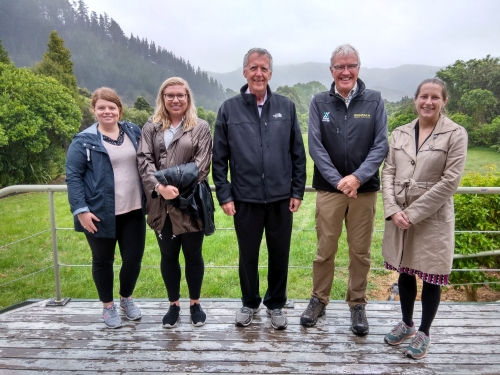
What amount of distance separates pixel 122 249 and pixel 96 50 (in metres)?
44.6

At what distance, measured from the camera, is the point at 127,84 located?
1403 inches

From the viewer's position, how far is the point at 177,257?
2221mm

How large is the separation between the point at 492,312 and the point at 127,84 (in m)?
37.8

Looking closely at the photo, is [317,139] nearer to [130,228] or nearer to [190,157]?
[190,157]

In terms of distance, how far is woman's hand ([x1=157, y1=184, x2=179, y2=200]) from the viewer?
1.96 meters

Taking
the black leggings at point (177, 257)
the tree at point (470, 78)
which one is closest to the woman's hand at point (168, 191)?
the black leggings at point (177, 257)

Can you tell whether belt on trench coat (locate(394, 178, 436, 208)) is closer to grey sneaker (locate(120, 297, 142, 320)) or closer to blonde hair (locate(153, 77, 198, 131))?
blonde hair (locate(153, 77, 198, 131))

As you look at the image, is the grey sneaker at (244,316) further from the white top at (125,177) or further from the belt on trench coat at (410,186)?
the belt on trench coat at (410,186)

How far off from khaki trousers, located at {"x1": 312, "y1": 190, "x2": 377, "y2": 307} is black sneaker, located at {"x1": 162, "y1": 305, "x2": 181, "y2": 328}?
956mm

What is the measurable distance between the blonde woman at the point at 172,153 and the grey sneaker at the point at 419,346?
1.36 m

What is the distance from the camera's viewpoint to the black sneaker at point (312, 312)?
7.47 ft

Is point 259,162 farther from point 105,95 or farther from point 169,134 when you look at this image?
point 105,95

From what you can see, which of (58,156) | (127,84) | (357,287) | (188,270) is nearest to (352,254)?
(357,287)

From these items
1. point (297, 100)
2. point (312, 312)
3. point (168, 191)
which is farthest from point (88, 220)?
point (297, 100)
